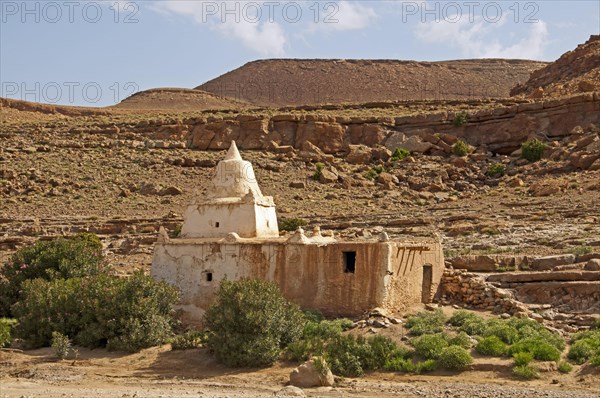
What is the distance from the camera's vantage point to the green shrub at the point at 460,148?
4691cm

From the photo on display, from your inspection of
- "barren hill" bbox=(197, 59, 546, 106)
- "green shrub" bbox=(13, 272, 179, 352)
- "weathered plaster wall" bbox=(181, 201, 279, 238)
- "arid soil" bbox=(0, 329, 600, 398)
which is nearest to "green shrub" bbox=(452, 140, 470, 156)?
"weathered plaster wall" bbox=(181, 201, 279, 238)

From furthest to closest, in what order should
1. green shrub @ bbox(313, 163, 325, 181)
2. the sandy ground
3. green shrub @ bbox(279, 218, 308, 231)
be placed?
green shrub @ bbox(313, 163, 325, 181), green shrub @ bbox(279, 218, 308, 231), the sandy ground

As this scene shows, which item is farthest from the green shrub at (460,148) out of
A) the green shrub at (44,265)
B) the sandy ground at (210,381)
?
the sandy ground at (210,381)

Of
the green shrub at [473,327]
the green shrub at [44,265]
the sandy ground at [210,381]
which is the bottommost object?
the sandy ground at [210,381]

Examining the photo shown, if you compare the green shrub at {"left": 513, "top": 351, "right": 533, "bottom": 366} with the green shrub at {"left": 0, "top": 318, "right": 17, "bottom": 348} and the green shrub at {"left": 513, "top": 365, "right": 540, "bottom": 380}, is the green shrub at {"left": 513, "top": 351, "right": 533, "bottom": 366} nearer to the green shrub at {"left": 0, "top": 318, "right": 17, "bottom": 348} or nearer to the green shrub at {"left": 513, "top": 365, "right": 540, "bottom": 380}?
the green shrub at {"left": 513, "top": 365, "right": 540, "bottom": 380}

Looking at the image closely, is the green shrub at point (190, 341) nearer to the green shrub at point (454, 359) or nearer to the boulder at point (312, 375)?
the boulder at point (312, 375)

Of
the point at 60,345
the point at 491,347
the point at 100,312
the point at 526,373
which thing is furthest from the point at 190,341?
the point at 526,373

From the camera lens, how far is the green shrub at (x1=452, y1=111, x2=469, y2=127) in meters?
50.0

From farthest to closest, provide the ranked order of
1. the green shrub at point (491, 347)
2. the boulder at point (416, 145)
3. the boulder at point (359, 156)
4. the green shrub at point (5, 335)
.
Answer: the boulder at point (416, 145)
the boulder at point (359, 156)
the green shrub at point (5, 335)
the green shrub at point (491, 347)

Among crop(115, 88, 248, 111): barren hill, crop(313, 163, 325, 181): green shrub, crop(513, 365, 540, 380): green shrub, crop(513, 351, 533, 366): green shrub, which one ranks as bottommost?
crop(513, 365, 540, 380): green shrub

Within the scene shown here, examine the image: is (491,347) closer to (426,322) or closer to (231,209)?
(426,322)

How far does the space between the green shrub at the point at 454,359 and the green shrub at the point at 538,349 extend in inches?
37.9

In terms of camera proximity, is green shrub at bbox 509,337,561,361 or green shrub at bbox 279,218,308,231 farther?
green shrub at bbox 279,218,308,231

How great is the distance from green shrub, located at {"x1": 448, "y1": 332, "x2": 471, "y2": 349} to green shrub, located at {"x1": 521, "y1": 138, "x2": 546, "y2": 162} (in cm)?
2700
